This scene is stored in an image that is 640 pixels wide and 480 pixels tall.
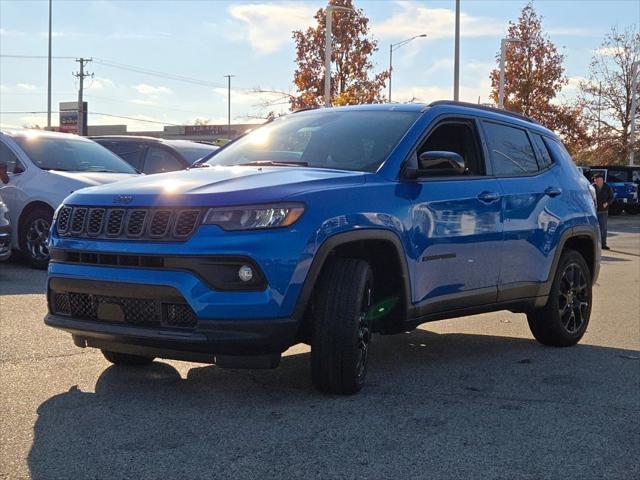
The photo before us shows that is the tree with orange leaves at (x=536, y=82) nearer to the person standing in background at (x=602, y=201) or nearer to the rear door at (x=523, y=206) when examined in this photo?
the person standing in background at (x=602, y=201)

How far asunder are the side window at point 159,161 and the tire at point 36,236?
6.66ft

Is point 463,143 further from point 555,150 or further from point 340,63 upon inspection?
point 340,63

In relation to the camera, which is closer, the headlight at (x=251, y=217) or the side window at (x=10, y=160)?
the headlight at (x=251, y=217)

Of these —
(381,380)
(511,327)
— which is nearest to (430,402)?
(381,380)

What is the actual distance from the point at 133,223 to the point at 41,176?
250 inches

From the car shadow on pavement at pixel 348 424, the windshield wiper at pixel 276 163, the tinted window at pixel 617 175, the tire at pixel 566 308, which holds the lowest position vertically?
the car shadow on pavement at pixel 348 424

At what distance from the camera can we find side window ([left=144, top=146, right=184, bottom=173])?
11451 mm

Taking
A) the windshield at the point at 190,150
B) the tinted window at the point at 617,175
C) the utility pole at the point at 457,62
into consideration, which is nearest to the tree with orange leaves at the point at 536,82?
the tinted window at the point at 617,175

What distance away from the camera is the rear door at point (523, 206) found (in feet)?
19.3

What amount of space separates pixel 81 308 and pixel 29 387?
26.3 inches

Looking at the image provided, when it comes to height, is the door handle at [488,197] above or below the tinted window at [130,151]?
below

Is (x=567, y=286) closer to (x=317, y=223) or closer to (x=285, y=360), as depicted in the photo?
(x=285, y=360)

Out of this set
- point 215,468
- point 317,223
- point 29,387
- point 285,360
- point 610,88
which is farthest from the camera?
point 610,88

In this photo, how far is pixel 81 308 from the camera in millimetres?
4438
